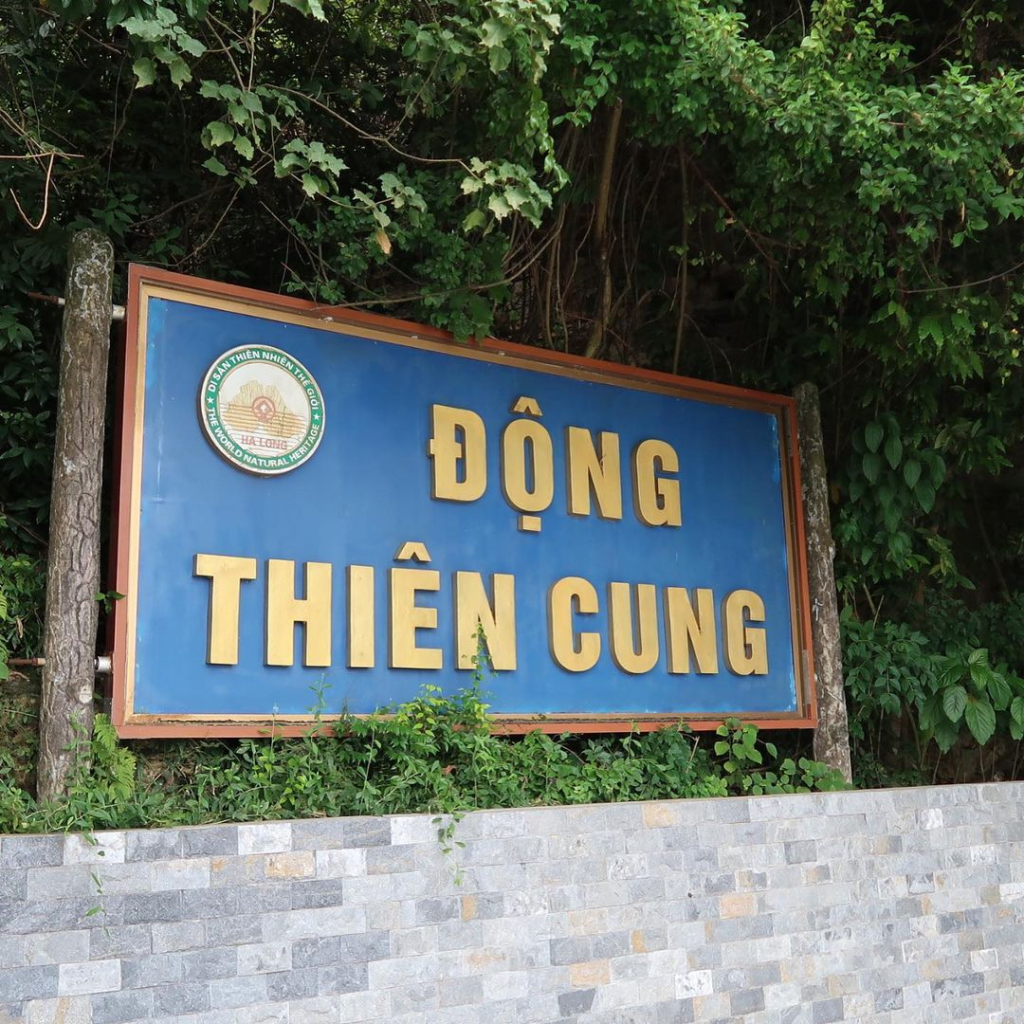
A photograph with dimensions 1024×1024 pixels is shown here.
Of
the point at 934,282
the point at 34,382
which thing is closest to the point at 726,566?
the point at 934,282

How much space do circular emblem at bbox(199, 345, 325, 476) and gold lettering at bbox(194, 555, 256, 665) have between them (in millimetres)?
351

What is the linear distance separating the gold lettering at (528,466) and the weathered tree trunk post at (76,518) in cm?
158

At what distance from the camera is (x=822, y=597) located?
5.54 metres

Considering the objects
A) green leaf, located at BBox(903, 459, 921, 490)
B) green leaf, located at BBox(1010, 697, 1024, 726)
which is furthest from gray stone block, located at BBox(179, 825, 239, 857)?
green leaf, located at BBox(1010, 697, 1024, 726)

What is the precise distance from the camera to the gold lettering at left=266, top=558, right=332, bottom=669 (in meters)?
4.07

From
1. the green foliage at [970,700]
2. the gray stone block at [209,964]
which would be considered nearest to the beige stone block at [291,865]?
the gray stone block at [209,964]

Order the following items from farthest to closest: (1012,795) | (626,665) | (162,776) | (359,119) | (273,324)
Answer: (1012,795) → (359,119) → (626,665) → (273,324) → (162,776)

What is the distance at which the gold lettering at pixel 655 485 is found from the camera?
5.14 m

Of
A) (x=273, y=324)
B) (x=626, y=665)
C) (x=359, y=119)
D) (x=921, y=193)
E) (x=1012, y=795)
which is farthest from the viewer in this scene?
(x=1012, y=795)

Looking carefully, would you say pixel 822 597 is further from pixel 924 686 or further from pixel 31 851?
pixel 31 851

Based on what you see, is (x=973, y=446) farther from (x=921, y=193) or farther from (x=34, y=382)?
(x=34, y=382)

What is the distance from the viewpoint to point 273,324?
169 inches

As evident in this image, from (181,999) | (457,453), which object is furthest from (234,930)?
(457,453)

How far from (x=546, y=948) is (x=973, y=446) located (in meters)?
Answer: 3.43
